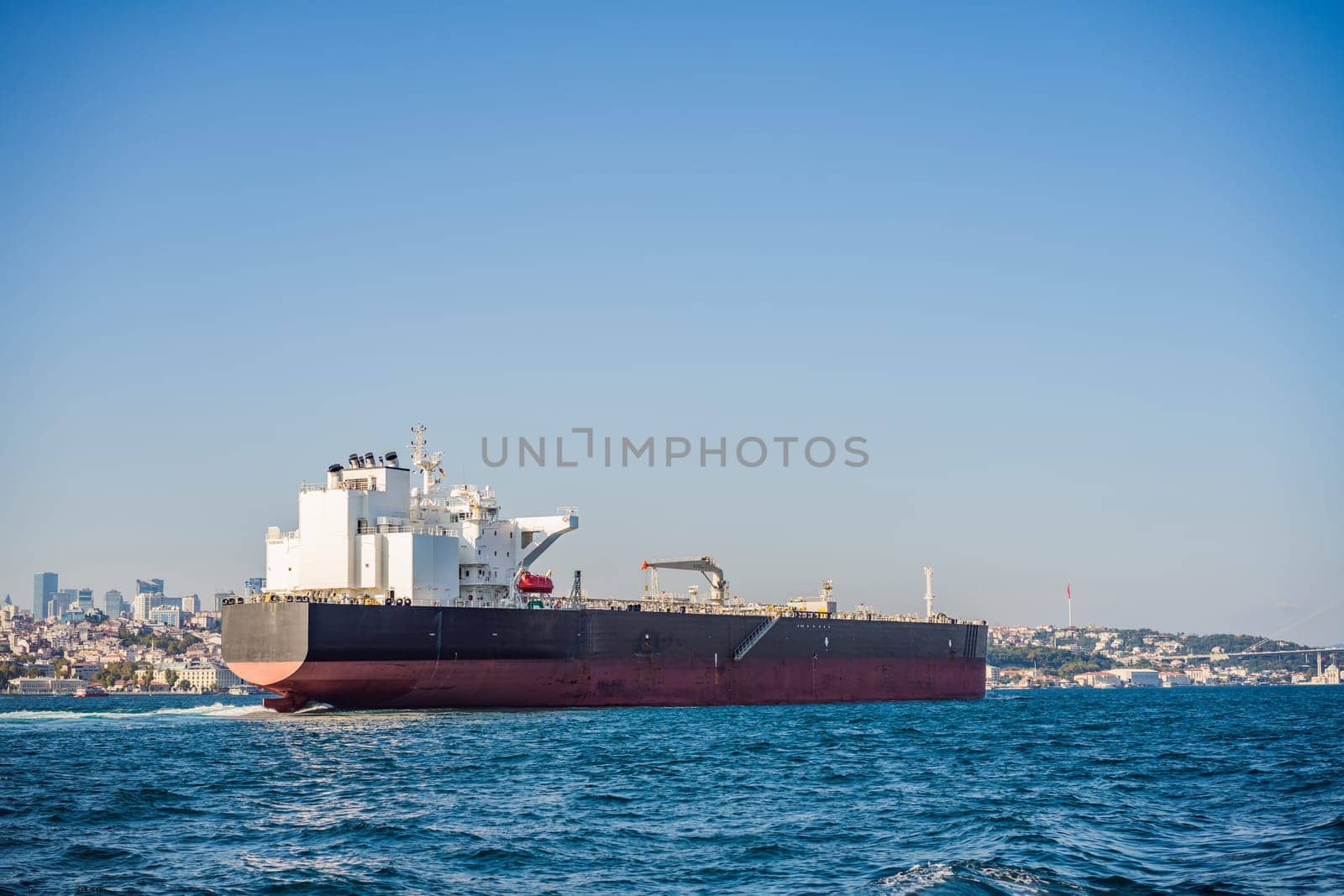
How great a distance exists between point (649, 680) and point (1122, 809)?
85.8ft

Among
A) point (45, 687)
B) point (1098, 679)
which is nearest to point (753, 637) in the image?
Answer: point (45, 687)

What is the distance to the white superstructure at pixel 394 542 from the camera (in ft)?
134

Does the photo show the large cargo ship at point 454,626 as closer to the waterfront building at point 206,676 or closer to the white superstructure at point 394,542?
the white superstructure at point 394,542

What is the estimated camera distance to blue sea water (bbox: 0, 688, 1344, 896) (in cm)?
1577

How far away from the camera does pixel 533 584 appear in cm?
4541

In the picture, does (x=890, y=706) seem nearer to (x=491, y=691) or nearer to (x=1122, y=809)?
(x=491, y=691)

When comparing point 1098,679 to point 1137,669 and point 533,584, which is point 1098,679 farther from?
point 533,584

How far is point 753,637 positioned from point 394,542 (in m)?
15.8

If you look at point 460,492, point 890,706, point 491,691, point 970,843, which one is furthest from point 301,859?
point 890,706

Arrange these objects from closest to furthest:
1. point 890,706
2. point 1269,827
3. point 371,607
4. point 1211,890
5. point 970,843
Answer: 1. point 1211,890
2. point 970,843
3. point 1269,827
4. point 371,607
5. point 890,706

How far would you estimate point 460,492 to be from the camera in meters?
45.2

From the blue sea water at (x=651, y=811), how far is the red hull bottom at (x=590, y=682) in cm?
176

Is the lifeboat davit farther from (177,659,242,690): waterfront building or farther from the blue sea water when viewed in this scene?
(177,659,242,690): waterfront building

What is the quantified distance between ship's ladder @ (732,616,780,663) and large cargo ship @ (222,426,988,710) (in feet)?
0.17
